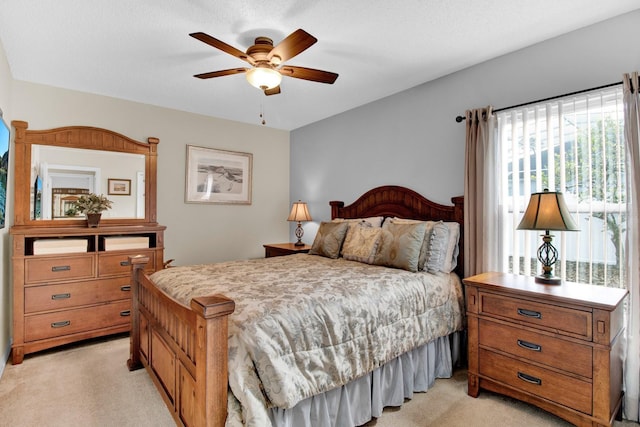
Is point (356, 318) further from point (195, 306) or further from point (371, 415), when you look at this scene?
point (195, 306)

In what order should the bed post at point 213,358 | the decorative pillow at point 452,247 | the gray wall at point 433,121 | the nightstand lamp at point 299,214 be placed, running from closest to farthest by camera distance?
1. the bed post at point 213,358
2. the gray wall at point 433,121
3. the decorative pillow at point 452,247
4. the nightstand lamp at point 299,214

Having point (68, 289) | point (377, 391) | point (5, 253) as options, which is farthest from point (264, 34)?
point (5, 253)

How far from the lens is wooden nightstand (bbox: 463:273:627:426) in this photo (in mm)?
1811

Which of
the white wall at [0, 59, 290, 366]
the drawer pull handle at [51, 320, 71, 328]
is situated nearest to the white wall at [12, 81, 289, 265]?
the white wall at [0, 59, 290, 366]

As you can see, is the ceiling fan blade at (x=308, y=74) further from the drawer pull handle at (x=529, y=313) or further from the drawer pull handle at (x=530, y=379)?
the drawer pull handle at (x=530, y=379)

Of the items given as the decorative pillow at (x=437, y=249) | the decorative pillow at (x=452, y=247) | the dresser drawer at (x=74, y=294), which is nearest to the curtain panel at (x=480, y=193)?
the decorative pillow at (x=452, y=247)

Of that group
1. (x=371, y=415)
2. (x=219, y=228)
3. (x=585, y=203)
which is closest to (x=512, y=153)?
(x=585, y=203)

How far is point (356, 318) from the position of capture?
1929mm

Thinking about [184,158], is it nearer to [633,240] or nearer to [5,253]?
[5,253]

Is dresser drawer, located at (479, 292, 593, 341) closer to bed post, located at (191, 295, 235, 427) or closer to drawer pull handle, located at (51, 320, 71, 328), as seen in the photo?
bed post, located at (191, 295, 235, 427)

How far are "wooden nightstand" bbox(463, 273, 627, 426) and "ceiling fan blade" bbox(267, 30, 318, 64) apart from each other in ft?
6.28

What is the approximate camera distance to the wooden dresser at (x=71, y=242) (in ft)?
9.46

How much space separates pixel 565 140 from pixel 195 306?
2.66 meters

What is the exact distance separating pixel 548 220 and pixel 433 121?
5.00 ft
